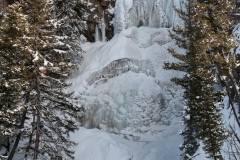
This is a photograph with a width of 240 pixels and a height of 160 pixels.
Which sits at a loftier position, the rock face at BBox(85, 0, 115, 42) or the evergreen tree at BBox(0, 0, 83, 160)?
the rock face at BBox(85, 0, 115, 42)

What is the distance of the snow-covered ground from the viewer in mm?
15438

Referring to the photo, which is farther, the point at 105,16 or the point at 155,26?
the point at 105,16

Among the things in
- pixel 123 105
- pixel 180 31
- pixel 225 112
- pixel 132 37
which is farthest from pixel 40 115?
pixel 132 37

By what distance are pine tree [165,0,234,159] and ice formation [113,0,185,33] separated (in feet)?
25.3

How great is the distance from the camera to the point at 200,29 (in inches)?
516

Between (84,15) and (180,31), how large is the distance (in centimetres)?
1164

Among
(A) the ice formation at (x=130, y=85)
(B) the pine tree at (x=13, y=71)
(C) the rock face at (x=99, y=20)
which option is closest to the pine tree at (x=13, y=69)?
(B) the pine tree at (x=13, y=71)

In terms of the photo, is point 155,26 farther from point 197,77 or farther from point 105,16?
point 197,77

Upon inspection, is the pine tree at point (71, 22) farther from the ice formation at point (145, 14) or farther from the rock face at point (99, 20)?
the ice formation at point (145, 14)

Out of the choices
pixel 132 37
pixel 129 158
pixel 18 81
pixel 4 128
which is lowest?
pixel 129 158

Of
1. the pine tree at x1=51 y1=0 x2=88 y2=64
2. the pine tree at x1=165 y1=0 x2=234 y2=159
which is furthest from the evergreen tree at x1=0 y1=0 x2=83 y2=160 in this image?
the pine tree at x1=51 y1=0 x2=88 y2=64

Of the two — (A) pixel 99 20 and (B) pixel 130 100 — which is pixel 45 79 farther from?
(A) pixel 99 20

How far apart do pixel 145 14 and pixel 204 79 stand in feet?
39.7

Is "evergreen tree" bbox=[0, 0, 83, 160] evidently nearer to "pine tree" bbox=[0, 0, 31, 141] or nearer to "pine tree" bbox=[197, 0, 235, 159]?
"pine tree" bbox=[0, 0, 31, 141]
